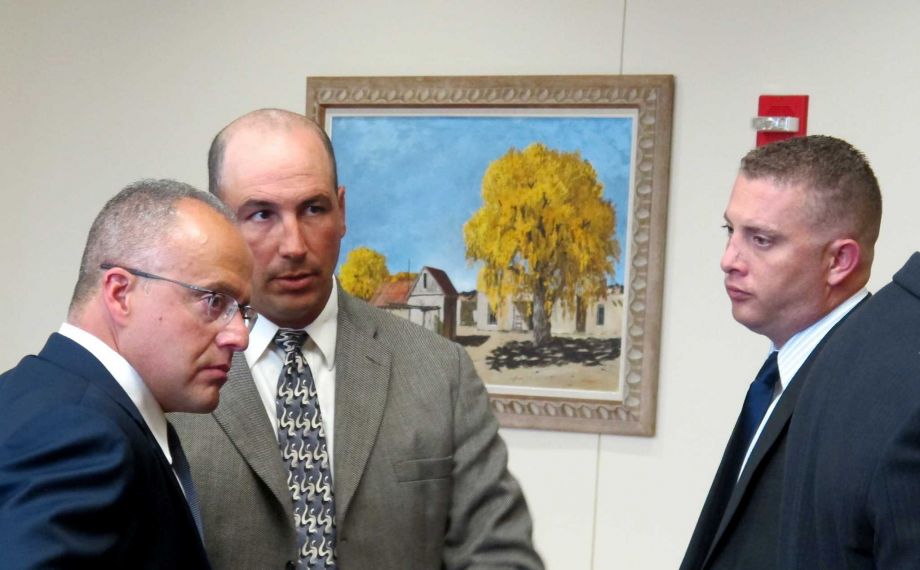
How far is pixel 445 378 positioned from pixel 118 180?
8.36 feet

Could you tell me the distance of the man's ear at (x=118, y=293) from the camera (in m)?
1.68

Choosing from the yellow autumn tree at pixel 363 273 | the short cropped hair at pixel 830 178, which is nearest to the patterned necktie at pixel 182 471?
the short cropped hair at pixel 830 178

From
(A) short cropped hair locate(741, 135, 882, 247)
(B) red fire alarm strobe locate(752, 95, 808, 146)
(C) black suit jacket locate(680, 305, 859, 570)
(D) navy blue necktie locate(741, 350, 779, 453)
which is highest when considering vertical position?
(B) red fire alarm strobe locate(752, 95, 808, 146)

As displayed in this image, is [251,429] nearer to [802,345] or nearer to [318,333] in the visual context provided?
[318,333]

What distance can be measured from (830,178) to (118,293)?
4.71 ft

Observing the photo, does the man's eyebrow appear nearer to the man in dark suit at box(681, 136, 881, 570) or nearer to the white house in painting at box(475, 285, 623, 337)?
the man in dark suit at box(681, 136, 881, 570)

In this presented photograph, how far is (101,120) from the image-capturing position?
4492mm

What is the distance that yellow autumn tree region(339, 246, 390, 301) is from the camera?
167 inches

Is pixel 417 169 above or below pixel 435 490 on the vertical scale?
above

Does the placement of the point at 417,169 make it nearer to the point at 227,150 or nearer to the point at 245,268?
the point at 227,150

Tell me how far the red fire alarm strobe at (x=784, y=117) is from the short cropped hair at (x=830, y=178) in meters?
1.37

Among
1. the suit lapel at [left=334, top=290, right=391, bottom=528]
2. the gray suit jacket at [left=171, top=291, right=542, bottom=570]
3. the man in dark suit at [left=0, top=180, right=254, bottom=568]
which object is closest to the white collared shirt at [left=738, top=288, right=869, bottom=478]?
the gray suit jacket at [left=171, top=291, right=542, bottom=570]

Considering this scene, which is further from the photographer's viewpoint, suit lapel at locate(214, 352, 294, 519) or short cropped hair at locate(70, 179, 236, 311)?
suit lapel at locate(214, 352, 294, 519)

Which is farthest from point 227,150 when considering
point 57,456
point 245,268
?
point 57,456
